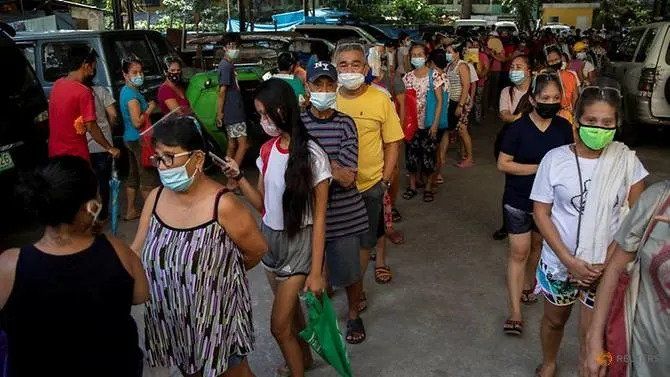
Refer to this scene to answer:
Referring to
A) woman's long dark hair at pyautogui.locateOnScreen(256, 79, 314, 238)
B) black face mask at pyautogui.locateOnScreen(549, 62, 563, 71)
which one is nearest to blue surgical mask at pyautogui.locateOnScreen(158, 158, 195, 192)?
woman's long dark hair at pyautogui.locateOnScreen(256, 79, 314, 238)

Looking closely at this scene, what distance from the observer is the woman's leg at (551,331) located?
313cm

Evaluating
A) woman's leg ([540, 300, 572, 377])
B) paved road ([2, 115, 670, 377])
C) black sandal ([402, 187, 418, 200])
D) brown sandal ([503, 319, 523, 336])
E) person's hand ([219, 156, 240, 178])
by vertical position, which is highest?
person's hand ([219, 156, 240, 178])

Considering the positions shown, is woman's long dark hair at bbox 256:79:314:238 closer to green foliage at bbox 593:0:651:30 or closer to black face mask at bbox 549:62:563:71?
black face mask at bbox 549:62:563:71

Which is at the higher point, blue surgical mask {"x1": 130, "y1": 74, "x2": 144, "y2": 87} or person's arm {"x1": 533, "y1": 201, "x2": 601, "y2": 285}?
blue surgical mask {"x1": 130, "y1": 74, "x2": 144, "y2": 87}

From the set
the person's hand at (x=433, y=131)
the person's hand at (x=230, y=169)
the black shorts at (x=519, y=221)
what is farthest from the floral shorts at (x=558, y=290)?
the person's hand at (x=433, y=131)

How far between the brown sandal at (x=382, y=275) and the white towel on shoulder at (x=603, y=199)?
2.16m

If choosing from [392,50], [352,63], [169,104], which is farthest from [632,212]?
[392,50]

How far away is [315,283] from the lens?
9.92ft

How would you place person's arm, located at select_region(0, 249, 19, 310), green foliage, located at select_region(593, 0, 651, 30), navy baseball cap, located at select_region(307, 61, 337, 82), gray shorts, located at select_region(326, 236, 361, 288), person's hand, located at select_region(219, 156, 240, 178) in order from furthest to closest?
1. green foliage, located at select_region(593, 0, 651, 30)
2. gray shorts, located at select_region(326, 236, 361, 288)
3. navy baseball cap, located at select_region(307, 61, 337, 82)
4. person's hand, located at select_region(219, 156, 240, 178)
5. person's arm, located at select_region(0, 249, 19, 310)

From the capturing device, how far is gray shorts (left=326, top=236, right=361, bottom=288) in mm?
3592

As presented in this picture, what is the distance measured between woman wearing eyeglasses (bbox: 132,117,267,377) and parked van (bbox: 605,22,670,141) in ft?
26.0

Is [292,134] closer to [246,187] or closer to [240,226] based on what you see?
[246,187]

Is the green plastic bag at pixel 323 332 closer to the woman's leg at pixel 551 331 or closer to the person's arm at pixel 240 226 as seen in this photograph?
the person's arm at pixel 240 226

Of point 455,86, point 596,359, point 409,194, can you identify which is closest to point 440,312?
point 596,359
